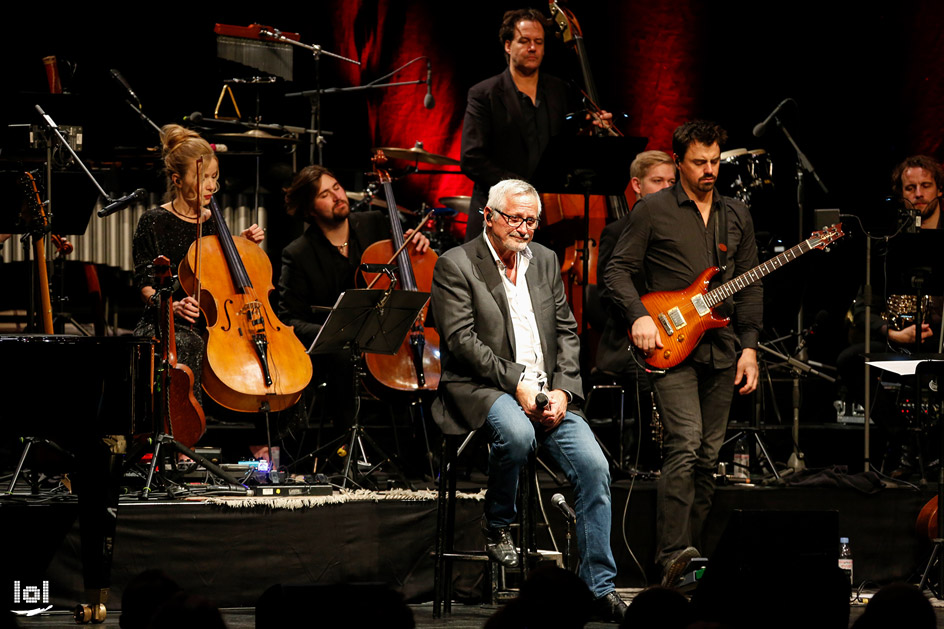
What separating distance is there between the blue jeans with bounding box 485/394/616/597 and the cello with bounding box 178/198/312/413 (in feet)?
4.80

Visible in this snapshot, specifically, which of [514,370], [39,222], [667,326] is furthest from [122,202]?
[667,326]

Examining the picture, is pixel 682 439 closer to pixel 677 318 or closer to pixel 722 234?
pixel 677 318

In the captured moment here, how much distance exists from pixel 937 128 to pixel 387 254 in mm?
4708

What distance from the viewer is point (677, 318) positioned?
559 centimetres

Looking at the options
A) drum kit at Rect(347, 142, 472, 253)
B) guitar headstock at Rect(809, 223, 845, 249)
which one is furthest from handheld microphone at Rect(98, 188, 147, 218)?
guitar headstock at Rect(809, 223, 845, 249)

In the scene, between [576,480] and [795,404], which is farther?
[795,404]

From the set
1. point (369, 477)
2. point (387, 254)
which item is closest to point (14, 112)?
point (387, 254)

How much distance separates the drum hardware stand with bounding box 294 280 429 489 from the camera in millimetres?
5621

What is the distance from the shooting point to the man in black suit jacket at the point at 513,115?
6945 millimetres

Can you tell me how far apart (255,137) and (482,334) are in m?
3.25

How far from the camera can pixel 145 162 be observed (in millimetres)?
8008

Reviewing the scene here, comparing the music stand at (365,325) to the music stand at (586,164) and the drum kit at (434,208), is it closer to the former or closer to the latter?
the music stand at (586,164)

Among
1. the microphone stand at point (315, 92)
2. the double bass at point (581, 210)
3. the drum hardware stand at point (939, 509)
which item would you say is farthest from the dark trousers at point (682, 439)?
the microphone stand at point (315, 92)

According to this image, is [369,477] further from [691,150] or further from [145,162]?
[145,162]
